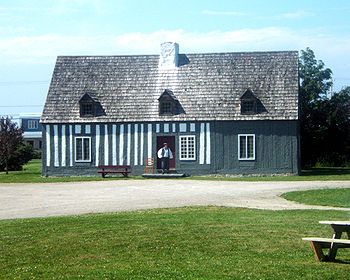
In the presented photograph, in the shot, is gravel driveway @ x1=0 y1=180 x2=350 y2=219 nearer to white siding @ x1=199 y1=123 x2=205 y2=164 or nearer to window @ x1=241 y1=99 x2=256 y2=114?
white siding @ x1=199 y1=123 x2=205 y2=164

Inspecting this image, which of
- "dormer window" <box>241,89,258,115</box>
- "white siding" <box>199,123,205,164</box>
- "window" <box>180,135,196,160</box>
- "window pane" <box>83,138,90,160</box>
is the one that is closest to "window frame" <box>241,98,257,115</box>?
"dormer window" <box>241,89,258,115</box>

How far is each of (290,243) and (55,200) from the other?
13372 millimetres

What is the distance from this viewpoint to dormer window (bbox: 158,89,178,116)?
4253cm

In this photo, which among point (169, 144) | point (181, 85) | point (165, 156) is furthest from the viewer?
point (181, 85)

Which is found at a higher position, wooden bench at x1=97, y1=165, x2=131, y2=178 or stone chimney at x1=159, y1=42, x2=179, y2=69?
stone chimney at x1=159, y1=42, x2=179, y2=69

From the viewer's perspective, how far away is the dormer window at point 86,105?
43.2 metres

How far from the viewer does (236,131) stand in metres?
41.8

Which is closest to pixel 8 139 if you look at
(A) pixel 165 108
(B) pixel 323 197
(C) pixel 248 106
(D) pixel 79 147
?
(D) pixel 79 147

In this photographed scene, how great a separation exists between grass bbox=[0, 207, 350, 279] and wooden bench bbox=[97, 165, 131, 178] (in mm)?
23971

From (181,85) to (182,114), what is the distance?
236 cm

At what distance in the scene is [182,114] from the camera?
42.3m

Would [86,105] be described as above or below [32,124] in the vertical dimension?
below

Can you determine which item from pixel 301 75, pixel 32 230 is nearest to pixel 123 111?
pixel 301 75

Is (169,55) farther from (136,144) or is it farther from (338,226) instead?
(338,226)
